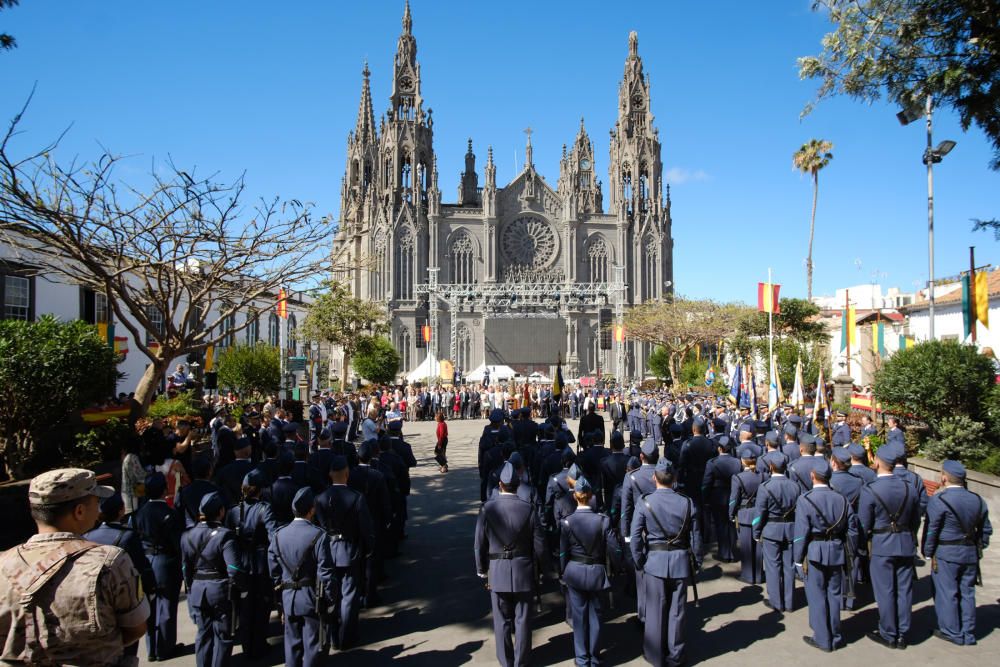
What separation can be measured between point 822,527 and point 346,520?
14.4ft

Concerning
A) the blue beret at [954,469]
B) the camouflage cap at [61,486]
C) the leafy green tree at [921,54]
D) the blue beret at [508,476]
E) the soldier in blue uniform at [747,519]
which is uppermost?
the leafy green tree at [921,54]

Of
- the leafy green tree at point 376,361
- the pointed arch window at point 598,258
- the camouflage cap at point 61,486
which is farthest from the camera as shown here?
the pointed arch window at point 598,258

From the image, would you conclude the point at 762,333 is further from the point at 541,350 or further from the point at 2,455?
the point at 2,455

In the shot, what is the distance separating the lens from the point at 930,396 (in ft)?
40.8

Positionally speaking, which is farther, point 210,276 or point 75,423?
point 75,423

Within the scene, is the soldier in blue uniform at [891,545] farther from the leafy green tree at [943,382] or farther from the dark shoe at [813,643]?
the leafy green tree at [943,382]

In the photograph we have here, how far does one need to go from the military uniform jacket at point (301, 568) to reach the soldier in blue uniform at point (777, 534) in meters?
4.37

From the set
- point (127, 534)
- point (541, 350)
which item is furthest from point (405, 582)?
point (541, 350)

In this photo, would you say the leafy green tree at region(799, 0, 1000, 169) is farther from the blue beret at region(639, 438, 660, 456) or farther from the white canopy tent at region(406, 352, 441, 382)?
the white canopy tent at region(406, 352, 441, 382)

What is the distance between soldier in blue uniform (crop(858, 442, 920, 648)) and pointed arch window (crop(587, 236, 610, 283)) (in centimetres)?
5304

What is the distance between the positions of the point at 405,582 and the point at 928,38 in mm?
11260

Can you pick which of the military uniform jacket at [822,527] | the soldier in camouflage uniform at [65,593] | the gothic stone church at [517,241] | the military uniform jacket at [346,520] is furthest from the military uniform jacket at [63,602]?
the gothic stone church at [517,241]

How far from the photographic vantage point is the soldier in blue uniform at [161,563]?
227 inches

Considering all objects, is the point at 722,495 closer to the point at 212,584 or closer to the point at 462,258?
the point at 212,584
